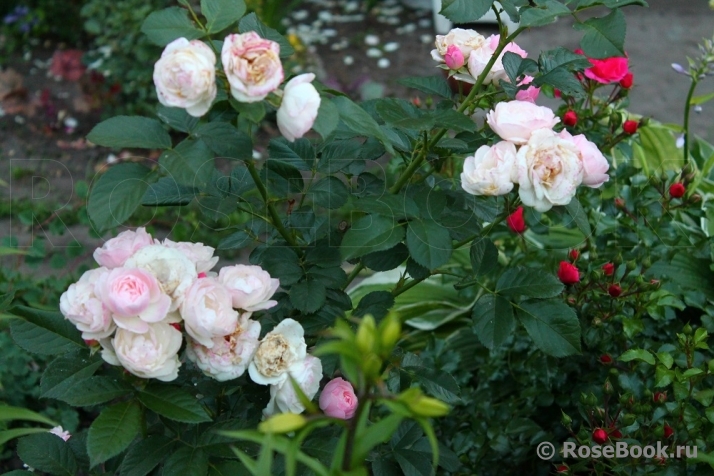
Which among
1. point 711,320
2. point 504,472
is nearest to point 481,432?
point 504,472

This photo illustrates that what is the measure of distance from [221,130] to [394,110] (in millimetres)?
259

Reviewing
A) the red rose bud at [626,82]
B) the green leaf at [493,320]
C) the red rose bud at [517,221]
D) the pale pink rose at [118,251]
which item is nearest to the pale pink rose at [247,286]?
the pale pink rose at [118,251]

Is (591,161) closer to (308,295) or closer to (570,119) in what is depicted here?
(308,295)

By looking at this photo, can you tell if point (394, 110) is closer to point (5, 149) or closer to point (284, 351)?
point (284, 351)

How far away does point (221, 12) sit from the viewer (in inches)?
40.2

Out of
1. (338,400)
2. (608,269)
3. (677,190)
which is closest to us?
(338,400)

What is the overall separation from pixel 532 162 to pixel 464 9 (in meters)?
0.23

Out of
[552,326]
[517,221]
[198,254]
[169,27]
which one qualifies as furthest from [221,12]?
[517,221]

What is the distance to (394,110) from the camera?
3.58 ft

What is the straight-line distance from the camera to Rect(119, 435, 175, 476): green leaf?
3.25 feet

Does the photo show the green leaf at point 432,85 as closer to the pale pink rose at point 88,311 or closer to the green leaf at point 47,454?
the pale pink rose at point 88,311

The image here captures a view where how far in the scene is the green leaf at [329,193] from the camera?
113cm

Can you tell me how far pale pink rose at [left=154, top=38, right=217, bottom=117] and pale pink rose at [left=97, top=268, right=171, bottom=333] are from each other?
19 centimetres

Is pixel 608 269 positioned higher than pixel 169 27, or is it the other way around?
pixel 169 27
